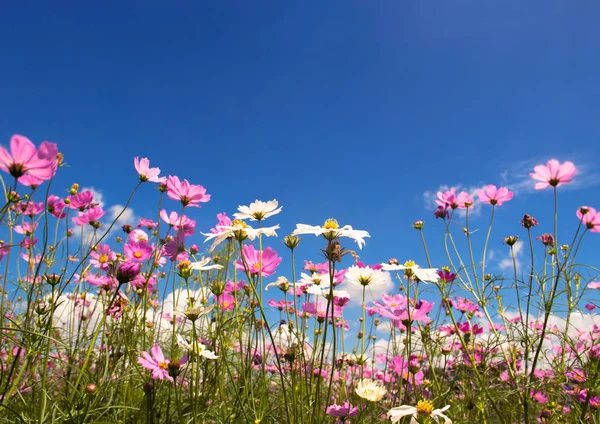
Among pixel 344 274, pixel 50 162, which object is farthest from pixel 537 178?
pixel 50 162

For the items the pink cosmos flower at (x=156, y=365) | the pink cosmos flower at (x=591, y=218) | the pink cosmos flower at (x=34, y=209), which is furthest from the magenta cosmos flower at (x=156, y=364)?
the pink cosmos flower at (x=591, y=218)

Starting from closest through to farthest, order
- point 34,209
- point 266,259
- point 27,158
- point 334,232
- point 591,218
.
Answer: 1. point 27,158
2. point 334,232
3. point 266,259
4. point 591,218
5. point 34,209

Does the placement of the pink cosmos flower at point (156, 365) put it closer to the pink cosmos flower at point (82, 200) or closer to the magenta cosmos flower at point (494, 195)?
the pink cosmos flower at point (82, 200)

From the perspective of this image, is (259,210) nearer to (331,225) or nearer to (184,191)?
(331,225)

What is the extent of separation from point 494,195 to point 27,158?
186 cm

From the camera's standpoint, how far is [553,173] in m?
1.53

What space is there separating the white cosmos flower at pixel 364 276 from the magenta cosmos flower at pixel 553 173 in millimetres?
796

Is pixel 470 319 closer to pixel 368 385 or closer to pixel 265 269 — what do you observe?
pixel 368 385

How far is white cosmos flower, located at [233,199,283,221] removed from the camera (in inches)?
46.0

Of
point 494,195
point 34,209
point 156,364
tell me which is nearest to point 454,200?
point 494,195

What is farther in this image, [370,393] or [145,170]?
[145,170]

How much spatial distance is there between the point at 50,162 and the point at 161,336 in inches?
69.7

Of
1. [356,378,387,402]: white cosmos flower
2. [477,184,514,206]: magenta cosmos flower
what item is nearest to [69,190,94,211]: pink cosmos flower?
[356,378,387,402]: white cosmos flower

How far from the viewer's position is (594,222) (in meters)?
1.60
